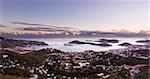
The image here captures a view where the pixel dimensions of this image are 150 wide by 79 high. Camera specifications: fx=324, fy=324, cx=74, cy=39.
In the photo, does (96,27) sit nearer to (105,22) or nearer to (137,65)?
(105,22)

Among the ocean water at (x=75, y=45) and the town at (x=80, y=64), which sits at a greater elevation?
the ocean water at (x=75, y=45)

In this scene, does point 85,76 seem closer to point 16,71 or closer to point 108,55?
point 108,55

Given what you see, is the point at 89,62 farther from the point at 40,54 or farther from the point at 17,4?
the point at 17,4

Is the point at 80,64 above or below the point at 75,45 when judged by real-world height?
below

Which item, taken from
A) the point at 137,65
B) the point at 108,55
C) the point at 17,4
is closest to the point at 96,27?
the point at 108,55

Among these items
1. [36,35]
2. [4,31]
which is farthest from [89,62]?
[4,31]

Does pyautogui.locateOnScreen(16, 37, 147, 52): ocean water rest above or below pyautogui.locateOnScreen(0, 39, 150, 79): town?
above

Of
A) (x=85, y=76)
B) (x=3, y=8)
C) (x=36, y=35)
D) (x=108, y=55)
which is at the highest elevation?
(x=3, y=8)

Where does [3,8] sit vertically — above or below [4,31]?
above
